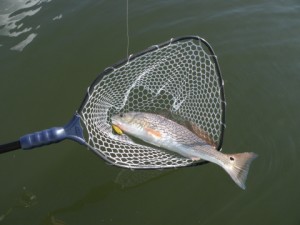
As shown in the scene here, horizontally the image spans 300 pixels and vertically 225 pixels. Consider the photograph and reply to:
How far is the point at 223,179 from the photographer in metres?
4.80

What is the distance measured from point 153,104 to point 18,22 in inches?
141

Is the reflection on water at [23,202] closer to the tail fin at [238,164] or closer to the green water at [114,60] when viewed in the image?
the green water at [114,60]

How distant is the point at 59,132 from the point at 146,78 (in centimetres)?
169

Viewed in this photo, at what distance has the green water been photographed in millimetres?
4598

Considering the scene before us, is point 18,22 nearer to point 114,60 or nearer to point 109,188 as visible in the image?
point 114,60

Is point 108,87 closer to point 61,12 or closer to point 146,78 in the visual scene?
point 146,78

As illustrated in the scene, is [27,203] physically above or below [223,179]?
above

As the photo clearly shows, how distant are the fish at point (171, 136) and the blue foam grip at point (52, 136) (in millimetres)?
613

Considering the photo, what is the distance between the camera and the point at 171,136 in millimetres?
4113

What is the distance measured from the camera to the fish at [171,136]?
3896 millimetres

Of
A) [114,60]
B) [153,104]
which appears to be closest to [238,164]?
[153,104]

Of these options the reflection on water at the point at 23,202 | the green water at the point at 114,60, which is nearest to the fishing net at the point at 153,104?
the green water at the point at 114,60

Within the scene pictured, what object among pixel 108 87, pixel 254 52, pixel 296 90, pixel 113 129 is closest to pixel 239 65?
pixel 254 52

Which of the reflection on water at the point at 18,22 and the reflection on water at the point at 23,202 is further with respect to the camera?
the reflection on water at the point at 18,22
